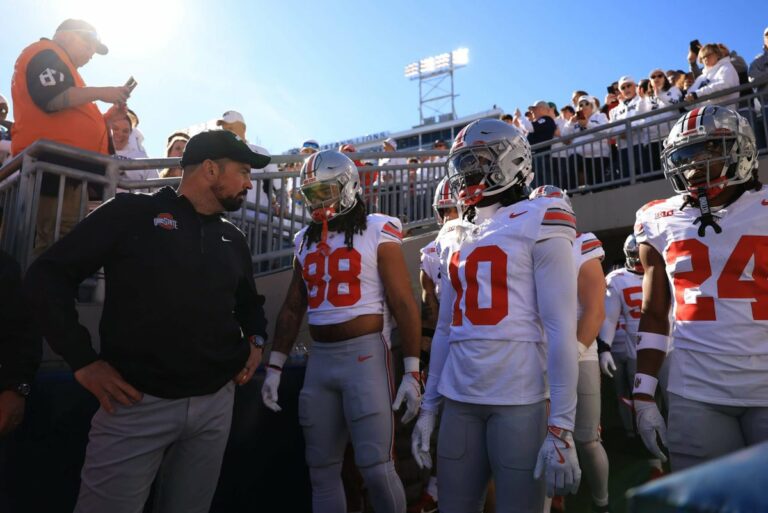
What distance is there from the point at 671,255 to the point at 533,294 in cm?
66

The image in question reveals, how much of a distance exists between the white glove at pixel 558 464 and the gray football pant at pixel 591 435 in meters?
1.92

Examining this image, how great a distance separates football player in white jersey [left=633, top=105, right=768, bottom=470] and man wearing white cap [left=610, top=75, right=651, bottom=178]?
6.21 m

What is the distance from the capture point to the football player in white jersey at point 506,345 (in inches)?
85.5

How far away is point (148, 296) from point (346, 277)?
1.30 meters

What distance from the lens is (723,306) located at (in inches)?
87.0

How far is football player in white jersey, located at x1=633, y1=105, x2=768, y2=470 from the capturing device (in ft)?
7.00

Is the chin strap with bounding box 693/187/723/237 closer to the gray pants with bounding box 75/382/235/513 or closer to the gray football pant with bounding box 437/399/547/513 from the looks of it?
the gray football pant with bounding box 437/399/547/513

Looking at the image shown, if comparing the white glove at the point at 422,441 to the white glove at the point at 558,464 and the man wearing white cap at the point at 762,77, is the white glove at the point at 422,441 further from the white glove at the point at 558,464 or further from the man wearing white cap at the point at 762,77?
the man wearing white cap at the point at 762,77

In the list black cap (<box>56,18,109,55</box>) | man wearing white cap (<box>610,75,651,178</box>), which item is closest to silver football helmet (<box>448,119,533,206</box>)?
black cap (<box>56,18,109,55</box>)

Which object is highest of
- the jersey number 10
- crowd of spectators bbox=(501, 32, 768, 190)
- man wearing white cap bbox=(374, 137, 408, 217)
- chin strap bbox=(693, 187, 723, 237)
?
crowd of spectators bbox=(501, 32, 768, 190)

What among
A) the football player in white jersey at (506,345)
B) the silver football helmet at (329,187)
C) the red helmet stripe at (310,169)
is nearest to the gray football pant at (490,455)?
the football player in white jersey at (506,345)

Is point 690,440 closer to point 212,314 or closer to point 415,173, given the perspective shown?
point 212,314

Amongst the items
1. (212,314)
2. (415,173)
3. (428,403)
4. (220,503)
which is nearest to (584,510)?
(428,403)

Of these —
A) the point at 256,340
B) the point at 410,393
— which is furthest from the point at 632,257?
the point at 256,340
